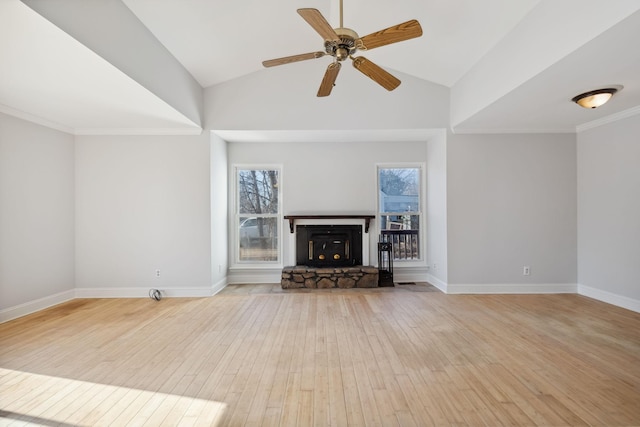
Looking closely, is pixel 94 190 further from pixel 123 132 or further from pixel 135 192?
→ pixel 123 132

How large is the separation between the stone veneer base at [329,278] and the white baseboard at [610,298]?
305 centimetres

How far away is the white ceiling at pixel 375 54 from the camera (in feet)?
7.93

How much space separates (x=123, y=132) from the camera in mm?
4879

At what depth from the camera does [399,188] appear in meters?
5.96

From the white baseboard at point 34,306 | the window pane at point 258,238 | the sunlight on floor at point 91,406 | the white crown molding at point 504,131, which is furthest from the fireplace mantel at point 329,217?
the sunlight on floor at point 91,406

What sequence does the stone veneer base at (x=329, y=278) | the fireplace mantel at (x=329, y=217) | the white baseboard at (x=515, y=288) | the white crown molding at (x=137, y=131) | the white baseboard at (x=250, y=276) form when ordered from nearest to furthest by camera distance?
the white crown molding at (x=137, y=131)
the white baseboard at (x=515, y=288)
the stone veneer base at (x=329, y=278)
the fireplace mantel at (x=329, y=217)
the white baseboard at (x=250, y=276)

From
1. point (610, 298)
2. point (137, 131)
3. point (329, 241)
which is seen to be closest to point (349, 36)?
point (329, 241)

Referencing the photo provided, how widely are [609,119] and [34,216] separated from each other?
766cm

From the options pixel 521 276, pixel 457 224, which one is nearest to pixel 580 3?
pixel 457 224

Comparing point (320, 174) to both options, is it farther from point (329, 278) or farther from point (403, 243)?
point (403, 243)

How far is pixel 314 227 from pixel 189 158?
231 centimetres

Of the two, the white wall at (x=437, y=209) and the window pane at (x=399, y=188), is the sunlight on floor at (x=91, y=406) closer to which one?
the white wall at (x=437, y=209)

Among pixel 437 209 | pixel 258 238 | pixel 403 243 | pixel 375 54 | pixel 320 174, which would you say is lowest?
pixel 403 243

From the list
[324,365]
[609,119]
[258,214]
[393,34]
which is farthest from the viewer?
[258,214]
